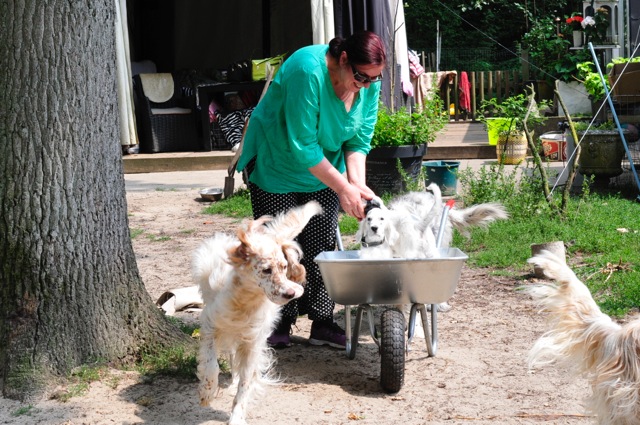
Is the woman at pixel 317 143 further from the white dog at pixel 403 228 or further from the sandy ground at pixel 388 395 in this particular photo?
the sandy ground at pixel 388 395

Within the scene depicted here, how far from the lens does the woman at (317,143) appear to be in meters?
4.37

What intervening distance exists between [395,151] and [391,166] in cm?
19

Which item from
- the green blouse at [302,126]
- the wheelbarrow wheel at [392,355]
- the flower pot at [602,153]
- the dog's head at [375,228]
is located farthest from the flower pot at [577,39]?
the wheelbarrow wheel at [392,355]

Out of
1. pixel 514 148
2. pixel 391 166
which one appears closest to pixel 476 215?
pixel 391 166

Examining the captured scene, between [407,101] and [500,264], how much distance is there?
5.44 metres

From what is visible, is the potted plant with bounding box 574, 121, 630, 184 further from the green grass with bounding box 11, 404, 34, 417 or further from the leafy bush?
the green grass with bounding box 11, 404, 34, 417

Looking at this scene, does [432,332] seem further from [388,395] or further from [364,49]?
[364,49]

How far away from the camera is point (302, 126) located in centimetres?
439

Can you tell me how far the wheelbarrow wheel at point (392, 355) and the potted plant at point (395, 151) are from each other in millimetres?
4682

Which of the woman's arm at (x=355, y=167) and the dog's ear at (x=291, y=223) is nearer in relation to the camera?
the dog's ear at (x=291, y=223)

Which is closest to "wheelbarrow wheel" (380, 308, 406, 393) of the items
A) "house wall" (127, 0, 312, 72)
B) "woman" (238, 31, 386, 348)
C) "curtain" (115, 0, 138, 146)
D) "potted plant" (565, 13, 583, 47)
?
"woman" (238, 31, 386, 348)

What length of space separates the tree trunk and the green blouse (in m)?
0.82

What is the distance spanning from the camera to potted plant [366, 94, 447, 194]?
29.3ft

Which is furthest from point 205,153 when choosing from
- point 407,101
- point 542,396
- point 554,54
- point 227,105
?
point 542,396
